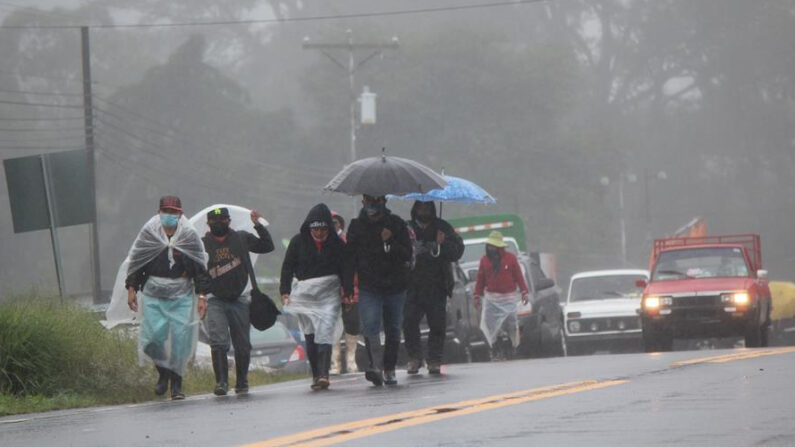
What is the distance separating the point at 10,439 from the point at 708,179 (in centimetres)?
7957

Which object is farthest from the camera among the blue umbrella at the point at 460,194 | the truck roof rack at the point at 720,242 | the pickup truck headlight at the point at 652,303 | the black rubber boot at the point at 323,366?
the truck roof rack at the point at 720,242

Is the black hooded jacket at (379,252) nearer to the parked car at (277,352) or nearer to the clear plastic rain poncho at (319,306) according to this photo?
the clear plastic rain poncho at (319,306)

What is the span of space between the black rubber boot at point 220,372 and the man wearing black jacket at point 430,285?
2.06 meters

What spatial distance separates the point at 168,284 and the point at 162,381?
83cm

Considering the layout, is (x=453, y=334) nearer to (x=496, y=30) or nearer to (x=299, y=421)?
(x=299, y=421)

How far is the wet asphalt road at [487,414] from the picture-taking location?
896cm

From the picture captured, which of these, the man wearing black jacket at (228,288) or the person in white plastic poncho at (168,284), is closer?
the person in white plastic poncho at (168,284)

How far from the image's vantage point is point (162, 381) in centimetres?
1468

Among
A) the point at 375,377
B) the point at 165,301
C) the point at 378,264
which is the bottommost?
the point at 375,377

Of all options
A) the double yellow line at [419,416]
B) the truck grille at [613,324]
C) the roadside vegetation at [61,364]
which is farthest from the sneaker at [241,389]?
the truck grille at [613,324]

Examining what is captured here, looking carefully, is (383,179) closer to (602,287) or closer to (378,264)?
(378,264)

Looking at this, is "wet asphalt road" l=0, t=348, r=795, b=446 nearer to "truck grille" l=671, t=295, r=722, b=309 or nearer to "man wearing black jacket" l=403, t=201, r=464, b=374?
"man wearing black jacket" l=403, t=201, r=464, b=374

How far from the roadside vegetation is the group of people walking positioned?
0.70 metres

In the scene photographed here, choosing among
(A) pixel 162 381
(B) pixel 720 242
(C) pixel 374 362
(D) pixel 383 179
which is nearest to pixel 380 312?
(C) pixel 374 362
